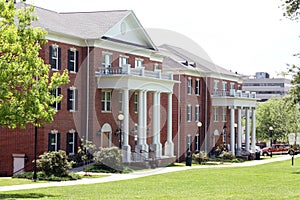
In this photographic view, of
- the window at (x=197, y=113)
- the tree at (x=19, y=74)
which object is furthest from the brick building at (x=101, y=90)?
the tree at (x=19, y=74)

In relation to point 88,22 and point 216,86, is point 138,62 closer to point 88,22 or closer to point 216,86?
point 88,22

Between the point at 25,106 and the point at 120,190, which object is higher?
the point at 25,106

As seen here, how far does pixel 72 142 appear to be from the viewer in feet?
150

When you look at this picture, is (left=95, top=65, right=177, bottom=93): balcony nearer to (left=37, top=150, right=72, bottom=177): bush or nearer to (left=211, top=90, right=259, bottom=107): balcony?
(left=37, top=150, right=72, bottom=177): bush

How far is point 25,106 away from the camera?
25.5m

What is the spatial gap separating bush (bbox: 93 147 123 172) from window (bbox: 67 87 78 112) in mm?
4549

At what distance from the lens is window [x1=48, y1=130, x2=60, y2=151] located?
43.3 metres

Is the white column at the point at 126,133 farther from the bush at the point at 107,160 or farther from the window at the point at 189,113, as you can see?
the window at the point at 189,113

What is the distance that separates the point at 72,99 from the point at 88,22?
24.8 ft

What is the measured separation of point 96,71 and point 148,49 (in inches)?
317

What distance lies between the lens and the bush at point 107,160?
42.8 meters

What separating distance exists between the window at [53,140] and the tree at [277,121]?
2161 inches

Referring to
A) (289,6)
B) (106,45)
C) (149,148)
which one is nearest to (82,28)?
(106,45)

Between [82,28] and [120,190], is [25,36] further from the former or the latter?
[82,28]
